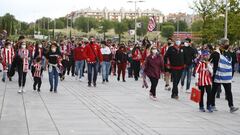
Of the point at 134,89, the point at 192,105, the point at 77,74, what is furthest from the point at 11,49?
the point at 192,105

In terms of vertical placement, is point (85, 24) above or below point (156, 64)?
above

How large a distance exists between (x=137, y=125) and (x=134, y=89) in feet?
30.3

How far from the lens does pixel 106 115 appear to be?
1292 centimetres

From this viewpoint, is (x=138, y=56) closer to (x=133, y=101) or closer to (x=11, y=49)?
(x=11, y=49)

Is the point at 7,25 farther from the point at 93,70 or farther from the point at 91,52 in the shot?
the point at 91,52

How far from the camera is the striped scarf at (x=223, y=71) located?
1407cm

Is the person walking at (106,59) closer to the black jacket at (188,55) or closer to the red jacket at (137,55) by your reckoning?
the red jacket at (137,55)

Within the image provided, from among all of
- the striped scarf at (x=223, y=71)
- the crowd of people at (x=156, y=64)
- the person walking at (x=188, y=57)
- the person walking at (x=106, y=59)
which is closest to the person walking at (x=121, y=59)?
the crowd of people at (x=156, y=64)

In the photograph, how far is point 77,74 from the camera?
25438 millimetres

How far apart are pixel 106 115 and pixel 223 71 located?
3335 mm

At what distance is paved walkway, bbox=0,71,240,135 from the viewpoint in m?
10.8

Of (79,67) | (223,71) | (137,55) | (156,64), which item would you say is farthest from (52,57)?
(137,55)

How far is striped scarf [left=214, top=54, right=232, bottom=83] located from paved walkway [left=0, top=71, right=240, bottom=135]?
843 mm

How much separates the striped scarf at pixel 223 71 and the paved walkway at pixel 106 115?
843 millimetres
